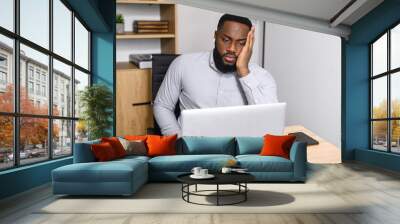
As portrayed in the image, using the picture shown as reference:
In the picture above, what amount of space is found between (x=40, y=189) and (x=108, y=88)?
357 cm

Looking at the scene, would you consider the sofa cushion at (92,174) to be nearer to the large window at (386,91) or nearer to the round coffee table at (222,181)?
the round coffee table at (222,181)

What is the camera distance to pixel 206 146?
7.10 metres

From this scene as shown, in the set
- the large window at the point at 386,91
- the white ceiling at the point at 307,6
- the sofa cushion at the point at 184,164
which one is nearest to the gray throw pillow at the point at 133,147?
the sofa cushion at the point at 184,164

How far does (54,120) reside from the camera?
6754 mm

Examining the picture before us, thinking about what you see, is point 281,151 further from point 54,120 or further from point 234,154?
point 54,120

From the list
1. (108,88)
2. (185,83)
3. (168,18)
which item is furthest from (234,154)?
(168,18)

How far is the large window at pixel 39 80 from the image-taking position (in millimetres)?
5156

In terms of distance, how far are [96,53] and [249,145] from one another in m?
3.87

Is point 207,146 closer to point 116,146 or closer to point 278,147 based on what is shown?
point 278,147

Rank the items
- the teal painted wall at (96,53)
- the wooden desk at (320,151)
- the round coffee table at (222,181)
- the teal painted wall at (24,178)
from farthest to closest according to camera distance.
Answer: the wooden desk at (320,151), the teal painted wall at (96,53), the teal painted wall at (24,178), the round coffee table at (222,181)

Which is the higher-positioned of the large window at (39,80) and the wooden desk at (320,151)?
the large window at (39,80)

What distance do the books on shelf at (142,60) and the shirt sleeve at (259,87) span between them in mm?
1969

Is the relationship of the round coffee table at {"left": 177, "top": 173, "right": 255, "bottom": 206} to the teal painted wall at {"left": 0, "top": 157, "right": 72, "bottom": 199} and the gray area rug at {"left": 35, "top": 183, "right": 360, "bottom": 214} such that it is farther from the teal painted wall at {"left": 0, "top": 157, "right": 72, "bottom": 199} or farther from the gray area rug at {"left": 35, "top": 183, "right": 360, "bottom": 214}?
the teal painted wall at {"left": 0, "top": 157, "right": 72, "bottom": 199}

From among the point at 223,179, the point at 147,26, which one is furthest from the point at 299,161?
the point at 147,26
